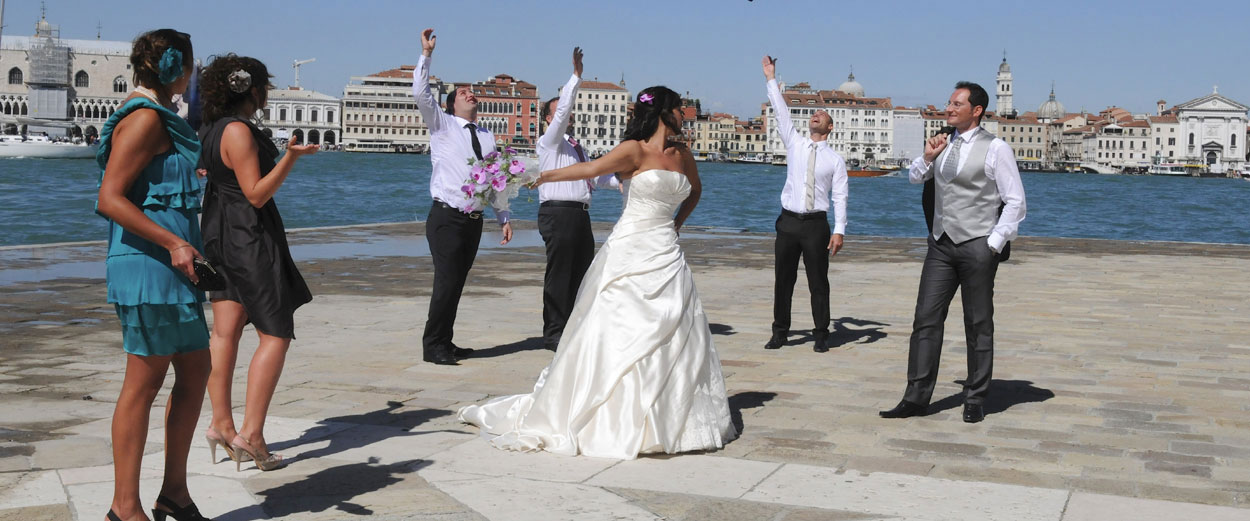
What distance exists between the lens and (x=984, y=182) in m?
6.12

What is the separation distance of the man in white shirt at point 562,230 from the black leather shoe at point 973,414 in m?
2.78

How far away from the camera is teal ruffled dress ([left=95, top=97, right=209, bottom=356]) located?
3695mm

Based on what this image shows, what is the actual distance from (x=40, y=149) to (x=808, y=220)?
4439 inches

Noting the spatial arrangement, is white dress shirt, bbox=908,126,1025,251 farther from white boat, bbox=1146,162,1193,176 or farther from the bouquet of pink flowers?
white boat, bbox=1146,162,1193,176

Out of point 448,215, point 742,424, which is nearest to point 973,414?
point 742,424

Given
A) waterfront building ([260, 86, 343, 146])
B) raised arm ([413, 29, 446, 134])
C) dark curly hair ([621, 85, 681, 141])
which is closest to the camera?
dark curly hair ([621, 85, 681, 141])

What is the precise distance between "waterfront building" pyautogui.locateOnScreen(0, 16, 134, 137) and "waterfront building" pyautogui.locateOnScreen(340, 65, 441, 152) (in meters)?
24.7

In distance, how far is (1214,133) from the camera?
194000 mm

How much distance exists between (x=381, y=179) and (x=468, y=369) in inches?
3117

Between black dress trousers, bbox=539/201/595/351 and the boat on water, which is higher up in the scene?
the boat on water

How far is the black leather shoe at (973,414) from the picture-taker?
602 cm

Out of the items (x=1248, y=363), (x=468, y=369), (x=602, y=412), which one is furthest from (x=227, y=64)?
(x=1248, y=363)

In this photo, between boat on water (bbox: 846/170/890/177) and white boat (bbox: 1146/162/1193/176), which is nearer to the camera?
boat on water (bbox: 846/170/890/177)

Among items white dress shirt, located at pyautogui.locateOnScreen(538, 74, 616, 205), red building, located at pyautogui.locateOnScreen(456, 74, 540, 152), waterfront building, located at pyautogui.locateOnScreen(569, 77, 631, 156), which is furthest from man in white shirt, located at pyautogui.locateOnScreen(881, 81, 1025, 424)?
waterfront building, located at pyautogui.locateOnScreen(569, 77, 631, 156)
